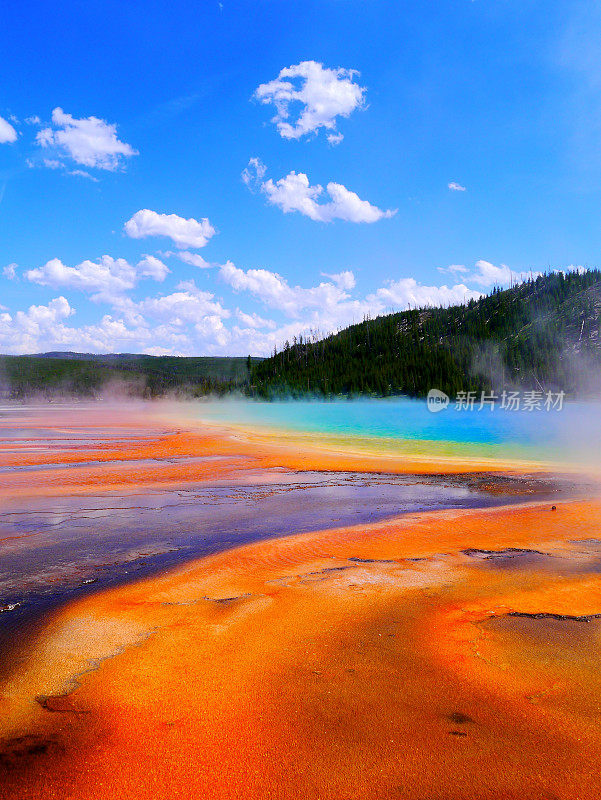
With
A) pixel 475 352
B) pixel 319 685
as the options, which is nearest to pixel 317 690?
pixel 319 685

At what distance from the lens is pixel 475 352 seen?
14512cm

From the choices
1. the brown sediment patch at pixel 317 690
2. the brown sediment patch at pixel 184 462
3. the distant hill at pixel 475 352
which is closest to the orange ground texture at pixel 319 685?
the brown sediment patch at pixel 317 690

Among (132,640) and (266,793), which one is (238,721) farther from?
(132,640)

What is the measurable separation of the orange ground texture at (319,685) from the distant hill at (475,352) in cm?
11556

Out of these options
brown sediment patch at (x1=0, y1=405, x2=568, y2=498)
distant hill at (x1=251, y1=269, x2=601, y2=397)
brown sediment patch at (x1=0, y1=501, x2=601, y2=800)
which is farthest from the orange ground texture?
distant hill at (x1=251, y1=269, x2=601, y2=397)

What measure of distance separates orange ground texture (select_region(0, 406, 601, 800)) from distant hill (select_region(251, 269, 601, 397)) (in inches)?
4550

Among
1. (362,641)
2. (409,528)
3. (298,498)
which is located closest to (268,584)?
(362,641)

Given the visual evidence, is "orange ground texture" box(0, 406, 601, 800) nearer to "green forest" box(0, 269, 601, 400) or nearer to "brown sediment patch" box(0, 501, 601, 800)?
"brown sediment patch" box(0, 501, 601, 800)

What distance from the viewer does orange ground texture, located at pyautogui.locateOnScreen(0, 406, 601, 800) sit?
131 inches

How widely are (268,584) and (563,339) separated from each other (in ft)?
510

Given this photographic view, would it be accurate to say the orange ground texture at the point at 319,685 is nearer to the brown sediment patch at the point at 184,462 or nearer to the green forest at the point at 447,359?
the brown sediment patch at the point at 184,462

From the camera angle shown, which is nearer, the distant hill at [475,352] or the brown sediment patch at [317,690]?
the brown sediment patch at [317,690]

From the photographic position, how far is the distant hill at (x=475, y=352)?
125438 millimetres

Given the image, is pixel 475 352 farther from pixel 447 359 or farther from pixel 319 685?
pixel 319 685
